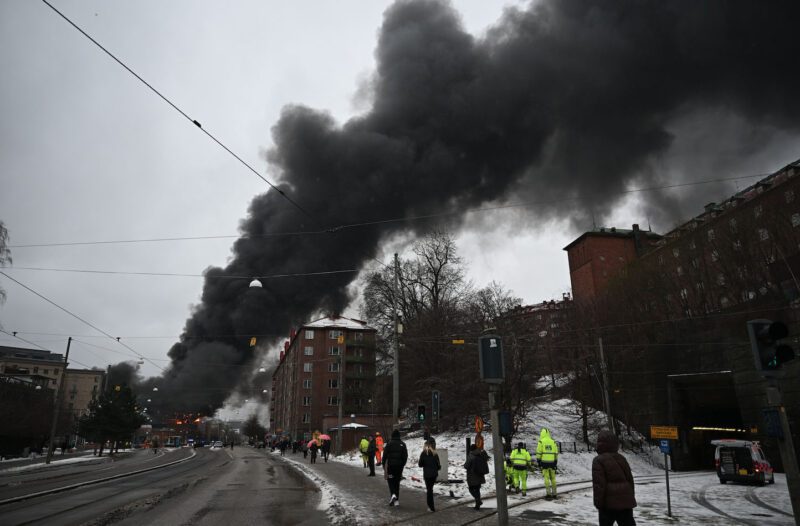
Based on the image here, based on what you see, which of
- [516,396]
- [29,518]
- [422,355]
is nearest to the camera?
[29,518]

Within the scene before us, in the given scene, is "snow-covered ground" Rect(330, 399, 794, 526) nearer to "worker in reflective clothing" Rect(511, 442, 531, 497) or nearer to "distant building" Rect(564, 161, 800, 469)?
"worker in reflective clothing" Rect(511, 442, 531, 497)

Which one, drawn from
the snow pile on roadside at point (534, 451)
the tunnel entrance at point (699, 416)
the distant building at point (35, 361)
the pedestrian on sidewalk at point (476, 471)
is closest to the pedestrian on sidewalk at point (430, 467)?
the pedestrian on sidewalk at point (476, 471)

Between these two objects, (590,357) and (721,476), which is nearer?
(721,476)

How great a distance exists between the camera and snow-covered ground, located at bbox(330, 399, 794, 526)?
10.5 m

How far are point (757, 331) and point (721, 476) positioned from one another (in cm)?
1624

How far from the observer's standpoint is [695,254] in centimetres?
3444

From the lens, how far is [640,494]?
572 inches

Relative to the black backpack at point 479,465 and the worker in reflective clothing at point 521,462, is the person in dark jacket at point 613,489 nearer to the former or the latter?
the black backpack at point 479,465

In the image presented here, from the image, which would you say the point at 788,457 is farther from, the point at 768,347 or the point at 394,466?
the point at 394,466

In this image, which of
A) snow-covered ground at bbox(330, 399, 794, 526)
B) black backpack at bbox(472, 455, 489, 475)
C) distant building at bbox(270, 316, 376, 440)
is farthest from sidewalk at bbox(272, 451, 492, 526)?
distant building at bbox(270, 316, 376, 440)

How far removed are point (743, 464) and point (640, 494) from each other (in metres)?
7.34

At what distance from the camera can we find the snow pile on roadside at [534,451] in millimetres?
16406

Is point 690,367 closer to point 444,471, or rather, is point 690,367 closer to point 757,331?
point 444,471

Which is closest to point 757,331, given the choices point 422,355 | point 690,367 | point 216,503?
point 216,503
